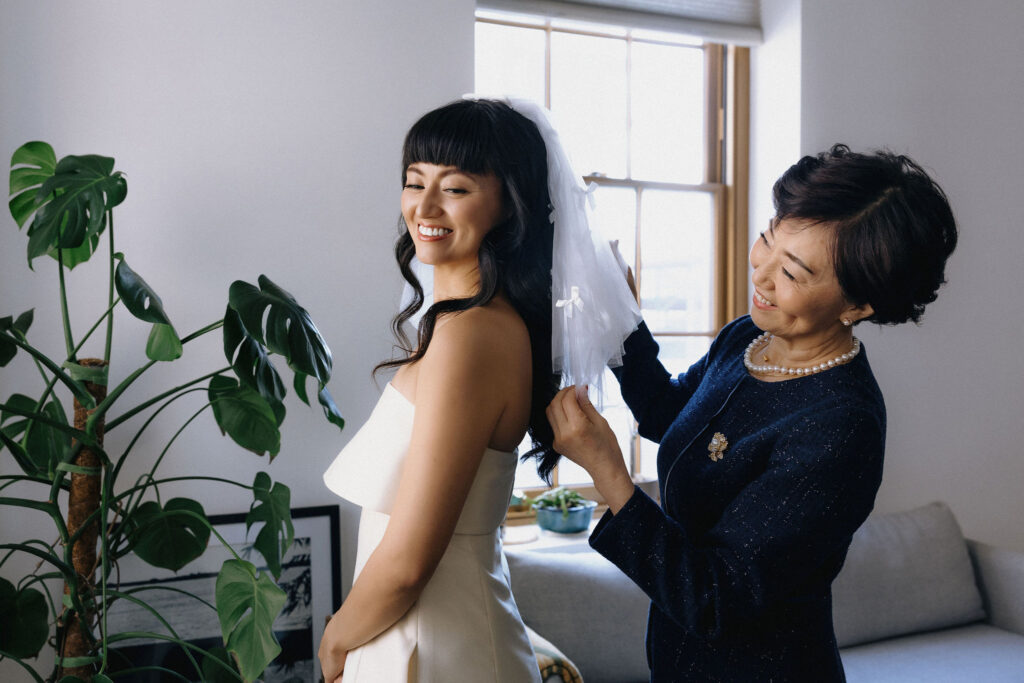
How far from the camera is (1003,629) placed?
276 centimetres

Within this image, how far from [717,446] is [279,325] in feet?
2.68

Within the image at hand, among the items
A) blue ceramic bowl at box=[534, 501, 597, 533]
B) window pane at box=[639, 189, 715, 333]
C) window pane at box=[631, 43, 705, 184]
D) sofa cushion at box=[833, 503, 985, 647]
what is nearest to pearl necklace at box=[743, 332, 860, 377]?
blue ceramic bowl at box=[534, 501, 597, 533]

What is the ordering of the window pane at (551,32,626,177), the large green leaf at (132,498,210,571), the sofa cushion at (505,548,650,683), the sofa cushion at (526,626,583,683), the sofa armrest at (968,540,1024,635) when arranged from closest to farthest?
the large green leaf at (132,498,210,571)
the sofa cushion at (526,626,583,683)
the sofa cushion at (505,548,650,683)
the sofa armrest at (968,540,1024,635)
the window pane at (551,32,626,177)

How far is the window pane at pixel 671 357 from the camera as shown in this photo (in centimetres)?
305

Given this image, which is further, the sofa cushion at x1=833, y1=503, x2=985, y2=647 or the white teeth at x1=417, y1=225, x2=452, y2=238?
the sofa cushion at x1=833, y1=503, x2=985, y2=647

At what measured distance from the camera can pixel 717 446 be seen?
1327 millimetres

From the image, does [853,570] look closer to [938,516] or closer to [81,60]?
[938,516]

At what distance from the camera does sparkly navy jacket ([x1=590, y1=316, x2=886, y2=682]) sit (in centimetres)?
115

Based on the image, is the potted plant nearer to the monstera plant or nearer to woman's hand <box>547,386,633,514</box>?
the monstera plant

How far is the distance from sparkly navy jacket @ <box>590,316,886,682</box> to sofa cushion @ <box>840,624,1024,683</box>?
1232 millimetres

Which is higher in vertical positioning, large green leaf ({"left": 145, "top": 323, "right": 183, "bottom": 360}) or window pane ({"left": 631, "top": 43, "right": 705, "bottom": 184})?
window pane ({"left": 631, "top": 43, "right": 705, "bottom": 184})

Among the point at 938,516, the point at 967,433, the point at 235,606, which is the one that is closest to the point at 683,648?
the point at 235,606

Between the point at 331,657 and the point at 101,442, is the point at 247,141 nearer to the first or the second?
the point at 101,442

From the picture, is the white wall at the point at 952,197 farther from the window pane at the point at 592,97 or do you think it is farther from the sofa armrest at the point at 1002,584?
the window pane at the point at 592,97
